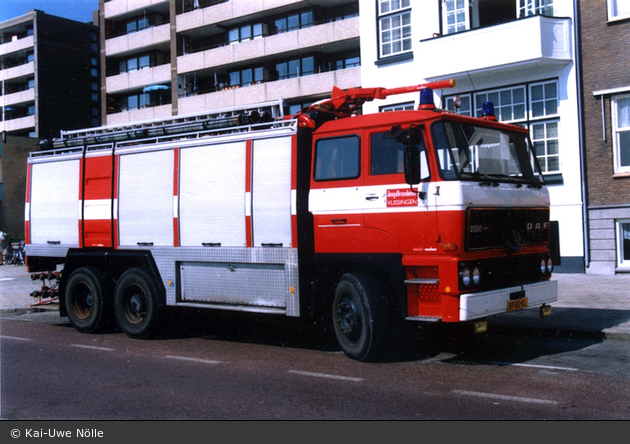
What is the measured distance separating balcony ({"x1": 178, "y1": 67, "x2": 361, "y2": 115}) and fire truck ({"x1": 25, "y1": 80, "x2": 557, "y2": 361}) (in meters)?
22.3

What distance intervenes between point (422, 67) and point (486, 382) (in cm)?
1415

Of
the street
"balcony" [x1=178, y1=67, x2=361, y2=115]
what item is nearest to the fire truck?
the street

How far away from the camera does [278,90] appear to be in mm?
36875

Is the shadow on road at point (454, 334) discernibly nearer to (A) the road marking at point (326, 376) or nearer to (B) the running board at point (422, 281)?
(B) the running board at point (422, 281)

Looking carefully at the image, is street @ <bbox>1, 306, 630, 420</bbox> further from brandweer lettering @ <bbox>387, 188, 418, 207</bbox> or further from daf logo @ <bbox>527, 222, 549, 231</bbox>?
brandweer lettering @ <bbox>387, 188, 418, 207</bbox>

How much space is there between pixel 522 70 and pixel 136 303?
12.3m

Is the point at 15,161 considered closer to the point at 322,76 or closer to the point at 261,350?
the point at 322,76

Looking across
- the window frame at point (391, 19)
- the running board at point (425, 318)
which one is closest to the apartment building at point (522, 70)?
the window frame at point (391, 19)

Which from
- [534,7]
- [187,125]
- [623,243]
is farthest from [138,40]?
[187,125]

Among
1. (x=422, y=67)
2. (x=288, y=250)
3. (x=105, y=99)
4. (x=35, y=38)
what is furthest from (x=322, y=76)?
(x=35, y=38)

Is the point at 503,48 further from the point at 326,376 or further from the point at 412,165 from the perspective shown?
the point at 326,376

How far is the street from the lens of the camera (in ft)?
19.8

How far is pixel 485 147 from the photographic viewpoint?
27.5 ft

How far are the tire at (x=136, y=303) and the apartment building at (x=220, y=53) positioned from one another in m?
22.8
